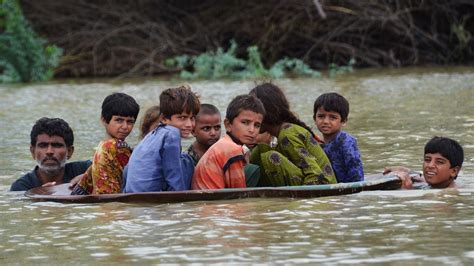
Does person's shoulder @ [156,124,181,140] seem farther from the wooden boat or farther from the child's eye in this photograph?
the child's eye

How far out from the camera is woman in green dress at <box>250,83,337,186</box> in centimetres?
714

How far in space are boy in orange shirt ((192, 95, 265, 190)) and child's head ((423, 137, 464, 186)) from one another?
48.9 inches

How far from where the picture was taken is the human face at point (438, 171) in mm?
7391

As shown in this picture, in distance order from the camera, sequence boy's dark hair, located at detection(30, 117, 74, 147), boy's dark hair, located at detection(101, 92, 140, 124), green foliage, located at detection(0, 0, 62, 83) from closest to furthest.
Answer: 1. boy's dark hair, located at detection(101, 92, 140, 124)
2. boy's dark hair, located at detection(30, 117, 74, 147)
3. green foliage, located at detection(0, 0, 62, 83)

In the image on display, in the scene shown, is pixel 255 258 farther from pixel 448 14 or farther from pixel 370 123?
pixel 448 14

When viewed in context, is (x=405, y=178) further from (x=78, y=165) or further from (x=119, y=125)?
(x=78, y=165)

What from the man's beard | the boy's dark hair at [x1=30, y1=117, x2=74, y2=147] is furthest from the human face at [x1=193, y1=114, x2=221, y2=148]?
the man's beard

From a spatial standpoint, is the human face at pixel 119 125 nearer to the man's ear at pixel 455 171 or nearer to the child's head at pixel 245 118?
the child's head at pixel 245 118

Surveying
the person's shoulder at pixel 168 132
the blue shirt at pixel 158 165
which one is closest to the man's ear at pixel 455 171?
the blue shirt at pixel 158 165

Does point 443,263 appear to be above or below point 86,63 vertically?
below

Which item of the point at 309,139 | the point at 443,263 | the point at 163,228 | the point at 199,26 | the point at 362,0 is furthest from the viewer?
the point at 199,26

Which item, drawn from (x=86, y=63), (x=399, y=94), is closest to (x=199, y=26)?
(x=86, y=63)

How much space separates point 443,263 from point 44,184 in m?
3.68

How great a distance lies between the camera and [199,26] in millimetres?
23328
